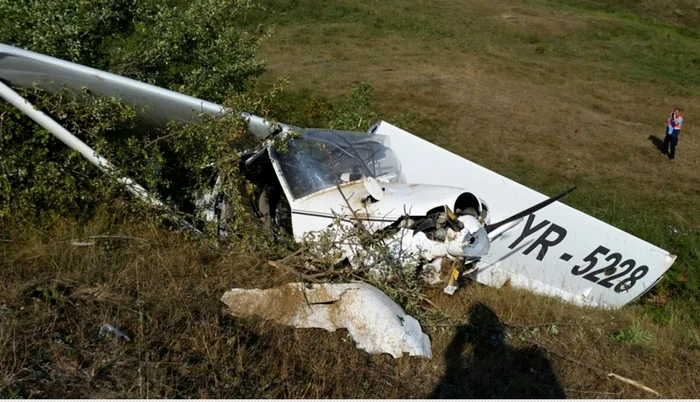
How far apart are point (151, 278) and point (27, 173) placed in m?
1.88

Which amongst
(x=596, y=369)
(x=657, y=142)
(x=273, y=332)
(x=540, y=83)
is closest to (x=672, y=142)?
(x=657, y=142)

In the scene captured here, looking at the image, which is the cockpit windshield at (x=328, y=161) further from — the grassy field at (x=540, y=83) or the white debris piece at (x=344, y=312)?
the grassy field at (x=540, y=83)

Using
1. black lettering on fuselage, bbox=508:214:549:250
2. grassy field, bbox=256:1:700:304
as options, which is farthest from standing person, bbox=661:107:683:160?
black lettering on fuselage, bbox=508:214:549:250

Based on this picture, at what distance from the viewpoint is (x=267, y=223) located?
22.2 feet

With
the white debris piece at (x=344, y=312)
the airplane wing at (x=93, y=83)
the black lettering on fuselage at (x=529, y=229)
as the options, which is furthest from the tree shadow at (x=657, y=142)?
the airplane wing at (x=93, y=83)

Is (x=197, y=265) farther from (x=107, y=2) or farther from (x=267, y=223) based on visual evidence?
(x=107, y=2)

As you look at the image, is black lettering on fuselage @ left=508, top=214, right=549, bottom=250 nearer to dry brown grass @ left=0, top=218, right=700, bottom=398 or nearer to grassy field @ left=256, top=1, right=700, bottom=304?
dry brown grass @ left=0, top=218, right=700, bottom=398

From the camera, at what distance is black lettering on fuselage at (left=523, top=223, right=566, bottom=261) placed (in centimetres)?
731

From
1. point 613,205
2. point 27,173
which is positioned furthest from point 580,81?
point 27,173

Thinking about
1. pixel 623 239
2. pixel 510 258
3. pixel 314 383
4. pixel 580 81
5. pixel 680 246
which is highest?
pixel 314 383

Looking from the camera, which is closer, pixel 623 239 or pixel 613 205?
pixel 623 239

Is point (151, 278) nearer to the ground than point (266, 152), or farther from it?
nearer to the ground

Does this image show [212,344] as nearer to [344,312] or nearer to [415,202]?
[344,312]

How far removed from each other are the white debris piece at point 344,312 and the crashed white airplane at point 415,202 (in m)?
0.61
